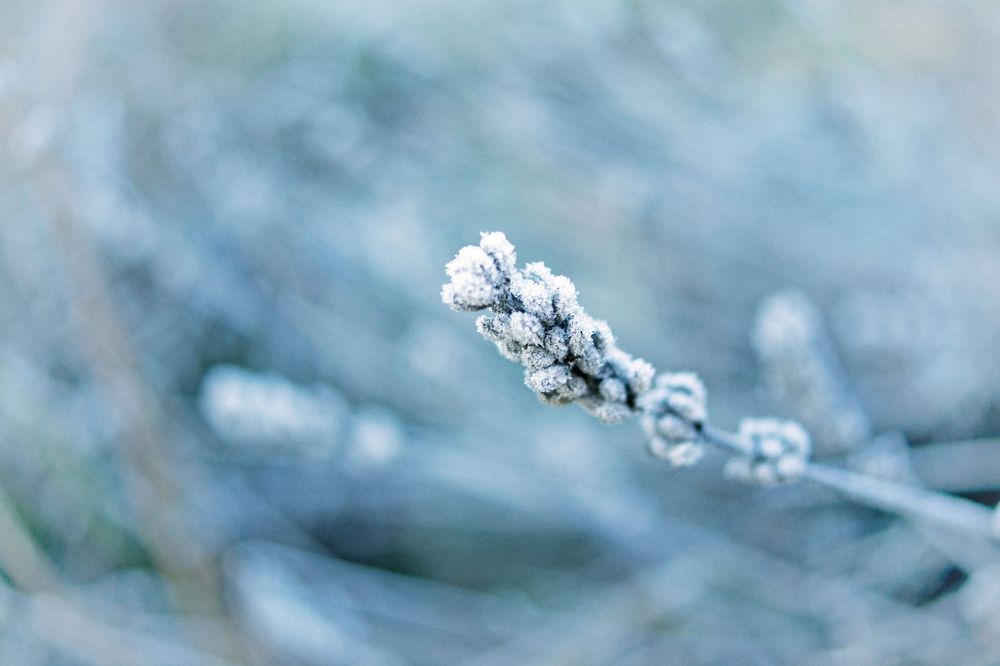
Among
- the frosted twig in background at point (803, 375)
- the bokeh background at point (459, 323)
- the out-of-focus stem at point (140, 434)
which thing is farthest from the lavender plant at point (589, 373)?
the out-of-focus stem at point (140, 434)

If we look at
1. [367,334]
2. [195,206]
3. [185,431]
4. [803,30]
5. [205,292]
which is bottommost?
[185,431]

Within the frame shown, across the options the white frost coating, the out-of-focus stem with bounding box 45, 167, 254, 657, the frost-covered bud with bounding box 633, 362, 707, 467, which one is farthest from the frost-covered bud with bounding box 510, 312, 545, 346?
the out-of-focus stem with bounding box 45, 167, 254, 657

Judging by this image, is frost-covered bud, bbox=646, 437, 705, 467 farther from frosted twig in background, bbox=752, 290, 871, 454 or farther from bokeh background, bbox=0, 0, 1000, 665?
bokeh background, bbox=0, 0, 1000, 665

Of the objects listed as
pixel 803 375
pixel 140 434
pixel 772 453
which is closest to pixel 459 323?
pixel 140 434

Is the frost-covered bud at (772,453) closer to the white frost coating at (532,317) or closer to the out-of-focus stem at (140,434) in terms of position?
the white frost coating at (532,317)

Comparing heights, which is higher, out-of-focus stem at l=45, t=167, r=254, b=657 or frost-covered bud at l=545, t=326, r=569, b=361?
out-of-focus stem at l=45, t=167, r=254, b=657

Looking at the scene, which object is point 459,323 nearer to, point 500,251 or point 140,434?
point 140,434

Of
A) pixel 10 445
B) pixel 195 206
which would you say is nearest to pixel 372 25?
pixel 195 206

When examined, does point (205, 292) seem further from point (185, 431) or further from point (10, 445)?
point (10, 445)
